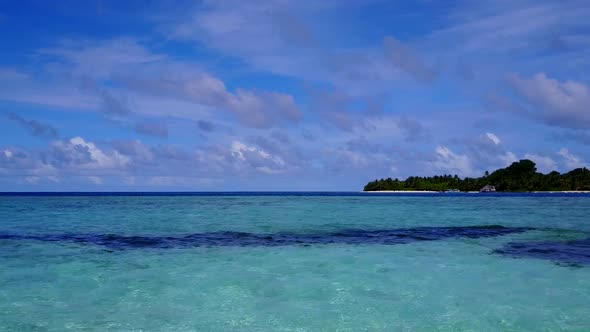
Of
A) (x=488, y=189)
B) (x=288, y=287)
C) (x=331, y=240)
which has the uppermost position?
(x=488, y=189)

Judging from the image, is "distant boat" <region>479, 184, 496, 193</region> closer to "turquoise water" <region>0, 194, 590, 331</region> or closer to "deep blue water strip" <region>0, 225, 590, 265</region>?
"deep blue water strip" <region>0, 225, 590, 265</region>

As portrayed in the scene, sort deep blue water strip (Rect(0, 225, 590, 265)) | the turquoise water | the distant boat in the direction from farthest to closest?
1. the distant boat
2. deep blue water strip (Rect(0, 225, 590, 265))
3. the turquoise water

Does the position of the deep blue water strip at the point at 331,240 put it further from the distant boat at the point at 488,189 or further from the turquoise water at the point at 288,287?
the distant boat at the point at 488,189

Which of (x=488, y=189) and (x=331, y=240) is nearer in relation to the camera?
(x=331, y=240)

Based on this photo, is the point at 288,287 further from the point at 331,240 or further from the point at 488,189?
the point at 488,189

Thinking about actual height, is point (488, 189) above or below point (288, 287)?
above

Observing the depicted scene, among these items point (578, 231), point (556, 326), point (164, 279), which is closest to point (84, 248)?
point (164, 279)

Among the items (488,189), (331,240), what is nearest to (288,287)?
(331,240)

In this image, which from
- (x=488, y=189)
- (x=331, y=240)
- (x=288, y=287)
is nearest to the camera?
(x=288, y=287)

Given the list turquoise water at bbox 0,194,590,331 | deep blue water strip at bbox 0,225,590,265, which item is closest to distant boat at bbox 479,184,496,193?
deep blue water strip at bbox 0,225,590,265

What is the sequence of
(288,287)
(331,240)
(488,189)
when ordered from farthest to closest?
(488,189), (331,240), (288,287)

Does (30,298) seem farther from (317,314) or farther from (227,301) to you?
(317,314)

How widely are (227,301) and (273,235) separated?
1270cm

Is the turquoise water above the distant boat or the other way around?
the other way around
